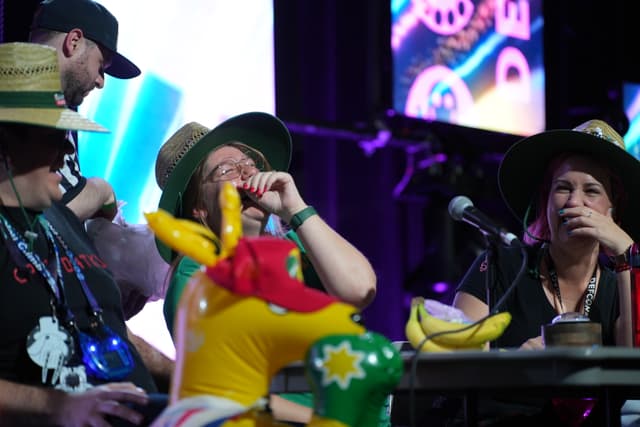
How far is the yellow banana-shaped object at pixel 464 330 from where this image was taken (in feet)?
6.88

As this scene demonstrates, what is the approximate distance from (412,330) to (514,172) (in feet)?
4.23

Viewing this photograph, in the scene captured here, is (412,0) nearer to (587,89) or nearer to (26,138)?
(587,89)

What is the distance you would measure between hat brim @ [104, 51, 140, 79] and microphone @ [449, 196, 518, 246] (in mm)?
1616

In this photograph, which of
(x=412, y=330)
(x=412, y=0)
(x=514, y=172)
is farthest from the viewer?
(x=412, y=0)

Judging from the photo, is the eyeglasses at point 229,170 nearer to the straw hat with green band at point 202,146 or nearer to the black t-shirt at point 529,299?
the straw hat with green band at point 202,146

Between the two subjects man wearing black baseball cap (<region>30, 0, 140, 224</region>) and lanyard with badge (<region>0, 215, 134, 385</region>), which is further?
man wearing black baseball cap (<region>30, 0, 140, 224</region>)

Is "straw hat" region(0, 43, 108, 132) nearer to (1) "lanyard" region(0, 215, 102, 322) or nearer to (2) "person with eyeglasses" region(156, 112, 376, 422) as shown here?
(1) "lanyard" region(0, 215, 102, 322)

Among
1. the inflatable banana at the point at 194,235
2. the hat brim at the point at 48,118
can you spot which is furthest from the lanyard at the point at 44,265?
the inflatable banana at the point at 194,235

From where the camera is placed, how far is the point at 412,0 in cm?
555

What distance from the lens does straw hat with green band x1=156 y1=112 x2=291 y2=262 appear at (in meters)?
2.75

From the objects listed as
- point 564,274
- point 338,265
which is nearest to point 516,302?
point 564,274

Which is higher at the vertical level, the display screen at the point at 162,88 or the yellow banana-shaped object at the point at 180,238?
the display screen at the point at 162,88

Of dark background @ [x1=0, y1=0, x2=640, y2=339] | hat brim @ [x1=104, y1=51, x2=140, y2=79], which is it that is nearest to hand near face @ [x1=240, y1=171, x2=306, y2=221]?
hat brim @ [x1=104, y1=51, x2=140, y2=79]

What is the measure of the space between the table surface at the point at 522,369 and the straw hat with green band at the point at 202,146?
975 mm
